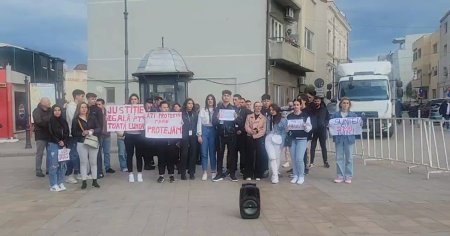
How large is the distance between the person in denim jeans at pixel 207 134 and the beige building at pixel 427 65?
2278 inches

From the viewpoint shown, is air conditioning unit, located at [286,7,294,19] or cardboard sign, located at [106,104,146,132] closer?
cardboard sign, located at [106,104,146,132]

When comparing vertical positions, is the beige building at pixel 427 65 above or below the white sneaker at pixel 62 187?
above

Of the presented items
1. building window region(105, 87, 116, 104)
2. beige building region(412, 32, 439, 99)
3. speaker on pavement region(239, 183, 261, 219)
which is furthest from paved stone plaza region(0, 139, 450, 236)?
beige building region(412, 32, 439, 99)

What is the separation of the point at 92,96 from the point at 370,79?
15.9m

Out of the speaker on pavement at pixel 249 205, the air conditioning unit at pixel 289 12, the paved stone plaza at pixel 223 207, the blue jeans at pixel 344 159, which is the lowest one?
the paved stone plaza at pixel 223 207

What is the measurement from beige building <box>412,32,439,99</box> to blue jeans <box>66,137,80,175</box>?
194ft

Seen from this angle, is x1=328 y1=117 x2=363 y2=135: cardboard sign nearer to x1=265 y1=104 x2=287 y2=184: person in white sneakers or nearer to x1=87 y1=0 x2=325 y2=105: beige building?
x1=265 y1=104 x2=287 y2=184: person in white sneakers

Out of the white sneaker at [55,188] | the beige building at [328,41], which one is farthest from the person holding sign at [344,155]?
the beige building at [328,41]

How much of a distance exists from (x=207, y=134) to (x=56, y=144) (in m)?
3.15

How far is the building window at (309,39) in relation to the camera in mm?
35300

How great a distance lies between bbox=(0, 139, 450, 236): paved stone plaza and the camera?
6.99 metres

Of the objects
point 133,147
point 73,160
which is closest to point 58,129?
point 73,160

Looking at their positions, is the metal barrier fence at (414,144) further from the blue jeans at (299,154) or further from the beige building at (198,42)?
the beige building at (198,42)

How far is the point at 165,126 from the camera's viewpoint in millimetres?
10922
